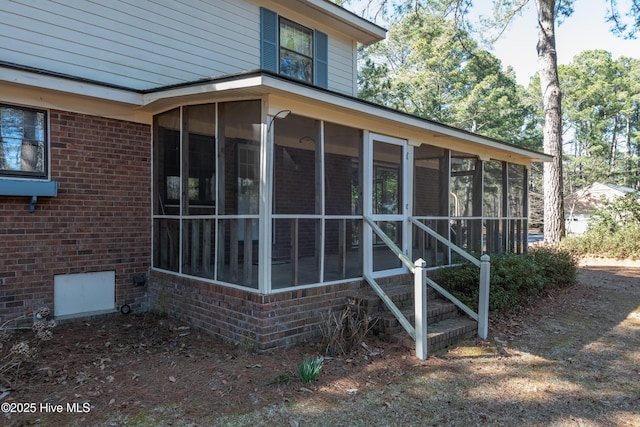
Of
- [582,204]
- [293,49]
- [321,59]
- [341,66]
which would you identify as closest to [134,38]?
[293,49]

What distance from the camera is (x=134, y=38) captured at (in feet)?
21.6

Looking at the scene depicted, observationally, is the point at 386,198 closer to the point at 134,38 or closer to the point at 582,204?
the point at 134,38

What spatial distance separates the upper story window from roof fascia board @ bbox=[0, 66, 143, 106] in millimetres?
3170

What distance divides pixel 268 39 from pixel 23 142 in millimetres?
4805

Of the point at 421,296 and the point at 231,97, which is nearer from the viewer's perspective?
the point at 421,296

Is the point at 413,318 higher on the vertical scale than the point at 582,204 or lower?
lower

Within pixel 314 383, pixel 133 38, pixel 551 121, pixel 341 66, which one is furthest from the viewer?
pixel 551 121

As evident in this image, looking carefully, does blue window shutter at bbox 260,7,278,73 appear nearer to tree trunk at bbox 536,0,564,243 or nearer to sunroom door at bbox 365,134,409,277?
sunroom door at bbox 365,134,409,277

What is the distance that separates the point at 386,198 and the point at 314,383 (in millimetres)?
3433

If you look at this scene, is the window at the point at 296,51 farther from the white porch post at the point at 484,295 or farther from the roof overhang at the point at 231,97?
the white porch post at the point at 484,295

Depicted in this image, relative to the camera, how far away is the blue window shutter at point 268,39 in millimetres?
8328

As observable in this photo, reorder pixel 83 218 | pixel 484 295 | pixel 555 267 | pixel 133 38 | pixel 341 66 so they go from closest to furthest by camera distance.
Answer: pixel 484 295 → pixel 83 218 → pixel 133 38 → pixel 555 267 → pixel 341 66

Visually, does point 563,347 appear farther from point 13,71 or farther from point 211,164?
point 13,71

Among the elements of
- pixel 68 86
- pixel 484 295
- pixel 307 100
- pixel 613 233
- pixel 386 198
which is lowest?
pixel 484 295
